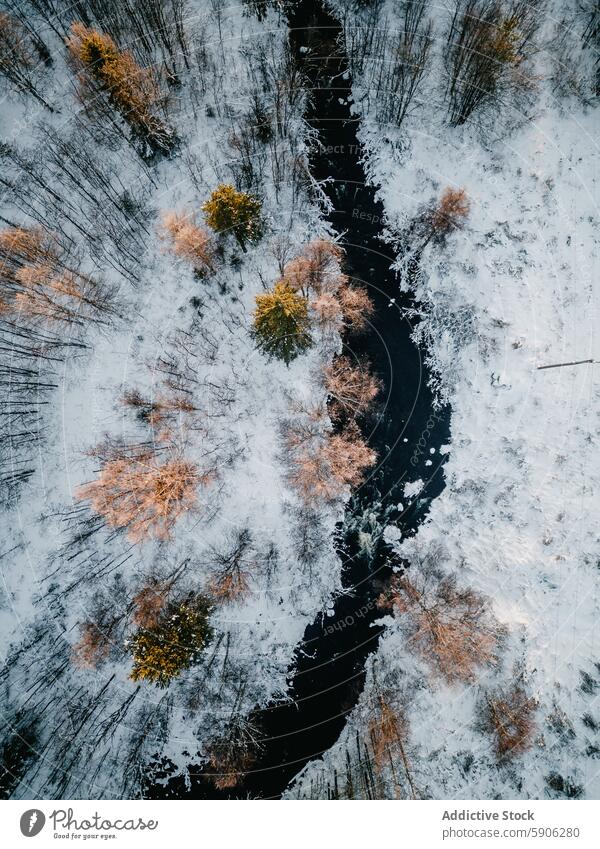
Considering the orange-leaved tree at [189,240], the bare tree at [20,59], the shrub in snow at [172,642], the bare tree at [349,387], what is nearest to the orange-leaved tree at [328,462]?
the bare tree at [349,387]

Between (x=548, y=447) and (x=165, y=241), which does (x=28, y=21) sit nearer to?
(x=165, y=241)

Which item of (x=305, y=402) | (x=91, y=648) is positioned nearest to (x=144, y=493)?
(x=91, y=648)

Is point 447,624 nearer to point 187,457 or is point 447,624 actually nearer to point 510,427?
point 510,427

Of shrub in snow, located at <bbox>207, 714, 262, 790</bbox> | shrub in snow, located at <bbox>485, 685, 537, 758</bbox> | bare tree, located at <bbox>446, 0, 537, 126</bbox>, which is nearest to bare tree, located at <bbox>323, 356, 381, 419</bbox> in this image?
bare tree, located at <bbox>446, 0, 537, 126</bbox>

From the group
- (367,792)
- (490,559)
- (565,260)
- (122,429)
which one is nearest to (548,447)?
(490,559)

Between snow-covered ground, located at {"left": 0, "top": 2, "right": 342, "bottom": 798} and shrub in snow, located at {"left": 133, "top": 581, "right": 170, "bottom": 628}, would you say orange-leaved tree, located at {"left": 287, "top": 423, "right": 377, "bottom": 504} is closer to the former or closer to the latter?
snow-covered ground, located at {"left": 0, "top": 2, "right": 342, "bottom": 798}

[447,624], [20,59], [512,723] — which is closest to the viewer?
[512,723]

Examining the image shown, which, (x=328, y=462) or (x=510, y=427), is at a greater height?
(x=510, y=427)
